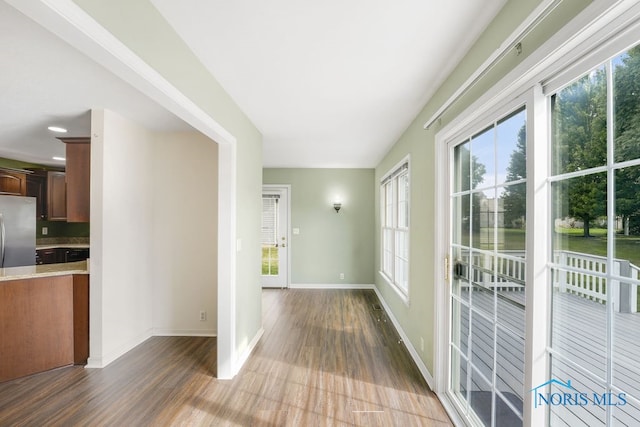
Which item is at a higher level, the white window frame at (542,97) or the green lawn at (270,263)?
the white window frame at (542,97)

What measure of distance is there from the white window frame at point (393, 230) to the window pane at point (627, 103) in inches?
83.3

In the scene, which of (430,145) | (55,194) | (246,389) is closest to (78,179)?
(55,194)

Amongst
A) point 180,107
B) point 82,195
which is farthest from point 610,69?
point 82,195

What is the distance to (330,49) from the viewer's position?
1.65 metres

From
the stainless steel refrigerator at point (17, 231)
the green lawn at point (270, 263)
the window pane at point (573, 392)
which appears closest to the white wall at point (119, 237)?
the stainless steel refrigerator at point (17, 231)

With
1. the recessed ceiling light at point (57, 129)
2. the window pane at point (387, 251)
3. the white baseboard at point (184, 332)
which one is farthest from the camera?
the window pane at point (387, 251)

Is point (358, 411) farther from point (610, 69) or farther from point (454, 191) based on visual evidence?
point (610, 69)

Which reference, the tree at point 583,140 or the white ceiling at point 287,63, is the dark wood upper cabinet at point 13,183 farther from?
the tree at point 583,140

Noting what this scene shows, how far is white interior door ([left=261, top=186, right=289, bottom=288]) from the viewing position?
5.50m

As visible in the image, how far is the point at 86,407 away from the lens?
2029mm

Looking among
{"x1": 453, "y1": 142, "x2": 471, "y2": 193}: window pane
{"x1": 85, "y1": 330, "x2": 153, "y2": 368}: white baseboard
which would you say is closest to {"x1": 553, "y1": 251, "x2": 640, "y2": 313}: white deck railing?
{"x1": 453, "y1": 142, "x2": 471, "y2": 193}: window pane

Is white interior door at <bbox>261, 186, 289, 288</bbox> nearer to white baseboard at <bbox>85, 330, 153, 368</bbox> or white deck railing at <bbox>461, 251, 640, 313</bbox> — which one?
white baseboard at <bbox>85, 330, 153, 368</bbox>

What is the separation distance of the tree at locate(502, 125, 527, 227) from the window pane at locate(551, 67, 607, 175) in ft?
0.52

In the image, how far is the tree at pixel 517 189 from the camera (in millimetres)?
1321
